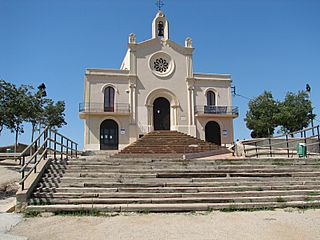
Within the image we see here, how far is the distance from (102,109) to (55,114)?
10.9 m

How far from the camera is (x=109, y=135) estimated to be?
27.2m

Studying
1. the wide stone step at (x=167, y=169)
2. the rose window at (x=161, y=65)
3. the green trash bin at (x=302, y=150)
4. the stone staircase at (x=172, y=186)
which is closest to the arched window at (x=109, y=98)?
the rose window at (x=161, y=65)

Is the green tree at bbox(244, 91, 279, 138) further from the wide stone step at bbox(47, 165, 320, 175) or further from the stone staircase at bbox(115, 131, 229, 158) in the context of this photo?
the wide stone step at bbox(47, 165, 320, 175)

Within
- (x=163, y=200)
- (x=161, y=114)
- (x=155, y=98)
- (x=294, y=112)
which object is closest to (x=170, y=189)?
(x=163, y=200)

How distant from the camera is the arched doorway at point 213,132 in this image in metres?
29.0

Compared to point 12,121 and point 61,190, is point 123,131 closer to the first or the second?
point 12,121

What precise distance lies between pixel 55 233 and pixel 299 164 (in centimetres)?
849

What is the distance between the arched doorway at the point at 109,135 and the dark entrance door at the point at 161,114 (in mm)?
3904

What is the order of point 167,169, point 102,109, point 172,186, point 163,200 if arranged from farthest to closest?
point 102,109 → point 167,169 → point 172,186 → point 163,200

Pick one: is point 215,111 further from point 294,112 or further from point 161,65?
point 294,112

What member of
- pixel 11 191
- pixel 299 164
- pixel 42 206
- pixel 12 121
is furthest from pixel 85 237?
pixel 12 121

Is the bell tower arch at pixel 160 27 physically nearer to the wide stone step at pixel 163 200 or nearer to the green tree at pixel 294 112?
the green tree at pixel 294 112

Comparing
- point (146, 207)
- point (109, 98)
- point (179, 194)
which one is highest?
point (109, 98)

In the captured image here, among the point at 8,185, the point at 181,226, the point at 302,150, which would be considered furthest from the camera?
the point at 302,150
